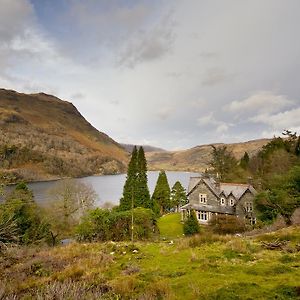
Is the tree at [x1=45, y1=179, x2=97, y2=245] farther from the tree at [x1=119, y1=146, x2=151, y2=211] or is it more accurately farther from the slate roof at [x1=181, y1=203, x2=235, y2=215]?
the slate roof at [x1=181, y1=203, x2=235, y2=215]

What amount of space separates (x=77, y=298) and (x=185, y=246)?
10.7 meters

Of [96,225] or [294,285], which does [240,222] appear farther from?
[294,285]

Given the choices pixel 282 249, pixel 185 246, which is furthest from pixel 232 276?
pixel 185 246

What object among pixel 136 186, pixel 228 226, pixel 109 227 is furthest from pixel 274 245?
pixel 136 186

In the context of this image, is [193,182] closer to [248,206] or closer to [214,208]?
[214,208]

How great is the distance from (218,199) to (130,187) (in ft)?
48.2

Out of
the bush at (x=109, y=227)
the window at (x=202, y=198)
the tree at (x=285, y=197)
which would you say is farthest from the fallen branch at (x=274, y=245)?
the window at (x=202, y=198)

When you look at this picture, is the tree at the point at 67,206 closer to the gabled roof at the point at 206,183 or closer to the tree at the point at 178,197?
the gabled roof at the point at 206,183

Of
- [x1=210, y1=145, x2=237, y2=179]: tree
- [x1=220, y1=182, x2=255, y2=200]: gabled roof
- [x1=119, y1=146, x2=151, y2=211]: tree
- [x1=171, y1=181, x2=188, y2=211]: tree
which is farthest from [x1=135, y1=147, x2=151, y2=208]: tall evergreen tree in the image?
[x1=210, y1=145, x2=237, y2=179]: tree

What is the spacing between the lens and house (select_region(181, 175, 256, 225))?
4700 centimetres

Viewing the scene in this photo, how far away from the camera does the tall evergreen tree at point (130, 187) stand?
51.7 m

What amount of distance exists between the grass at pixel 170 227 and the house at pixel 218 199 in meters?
2.54

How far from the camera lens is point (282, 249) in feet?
46.4

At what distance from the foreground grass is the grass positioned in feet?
87.1
